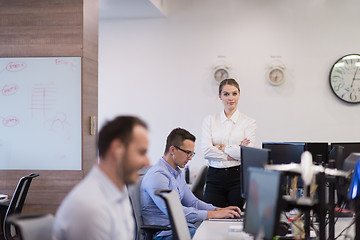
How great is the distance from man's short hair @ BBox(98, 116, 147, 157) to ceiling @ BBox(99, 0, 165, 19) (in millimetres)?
4679

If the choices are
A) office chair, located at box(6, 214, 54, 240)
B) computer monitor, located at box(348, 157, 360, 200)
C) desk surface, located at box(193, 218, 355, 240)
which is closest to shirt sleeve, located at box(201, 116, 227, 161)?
desk surface, located at box(193, 218, 355, 240)

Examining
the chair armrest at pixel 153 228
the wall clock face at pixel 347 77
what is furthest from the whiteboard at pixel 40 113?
the wall clock face at pixel 347 77

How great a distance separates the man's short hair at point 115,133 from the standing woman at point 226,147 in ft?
9.50

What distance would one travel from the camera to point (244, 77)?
24.0 ft

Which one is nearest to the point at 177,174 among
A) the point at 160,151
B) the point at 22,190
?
the point at 22,190

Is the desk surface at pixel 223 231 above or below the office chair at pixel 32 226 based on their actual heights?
below

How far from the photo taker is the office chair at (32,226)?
1980 millimetres

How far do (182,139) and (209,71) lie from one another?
11.2 feet

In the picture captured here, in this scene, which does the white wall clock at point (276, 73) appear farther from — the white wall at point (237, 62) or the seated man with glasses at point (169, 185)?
the seated man with glasses at point (169, 185)

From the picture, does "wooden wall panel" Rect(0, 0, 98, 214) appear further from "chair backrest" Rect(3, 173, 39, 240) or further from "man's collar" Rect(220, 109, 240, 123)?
"man's collar" Rect(220, 109, 240, 123)

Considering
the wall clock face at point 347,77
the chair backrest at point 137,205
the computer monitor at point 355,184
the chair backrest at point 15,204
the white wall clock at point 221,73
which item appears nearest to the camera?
the computer monitor at point 355,184

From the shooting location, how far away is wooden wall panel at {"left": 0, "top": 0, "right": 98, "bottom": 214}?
5.15 metres

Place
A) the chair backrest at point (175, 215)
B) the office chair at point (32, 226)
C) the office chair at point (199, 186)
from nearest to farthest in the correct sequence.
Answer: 1. the office chair at point (32, 226)
2. the chair backrest at point (175, 215)
3. the office chair at point (199, 186)

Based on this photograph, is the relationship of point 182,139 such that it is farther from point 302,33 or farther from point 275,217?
point 302,33
